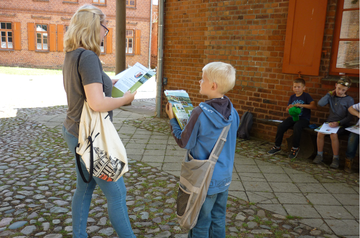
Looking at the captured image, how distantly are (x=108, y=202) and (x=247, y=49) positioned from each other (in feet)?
15.5

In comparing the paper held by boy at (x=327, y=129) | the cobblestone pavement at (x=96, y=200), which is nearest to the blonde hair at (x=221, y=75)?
the cobblestone pavement at (x=96, y=200)

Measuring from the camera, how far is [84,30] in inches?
77.1

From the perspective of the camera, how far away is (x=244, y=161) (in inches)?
191

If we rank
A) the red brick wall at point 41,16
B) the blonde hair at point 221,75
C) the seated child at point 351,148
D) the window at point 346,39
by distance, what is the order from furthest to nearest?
the red brick wall at point 41,16 < the window at point 346,39 < the seated child at point 351,148 < the blonde hair at point 221,75

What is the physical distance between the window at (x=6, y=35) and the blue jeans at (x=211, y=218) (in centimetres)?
2763

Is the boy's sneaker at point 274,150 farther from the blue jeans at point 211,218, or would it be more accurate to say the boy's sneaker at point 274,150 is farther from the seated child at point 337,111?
the blue jeans at point 211,218

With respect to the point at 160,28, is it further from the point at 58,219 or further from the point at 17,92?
the point at 17,92

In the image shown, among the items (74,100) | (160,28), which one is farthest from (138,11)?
(74,100)

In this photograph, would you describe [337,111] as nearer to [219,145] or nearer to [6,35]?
[219,145]

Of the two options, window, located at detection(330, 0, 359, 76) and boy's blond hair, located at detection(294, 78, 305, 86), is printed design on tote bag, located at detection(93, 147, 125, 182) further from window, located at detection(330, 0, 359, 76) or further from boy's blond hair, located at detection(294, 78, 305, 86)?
window, located at detection(330, 0, 359, 76)

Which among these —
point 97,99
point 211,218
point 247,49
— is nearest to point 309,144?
point 247,49

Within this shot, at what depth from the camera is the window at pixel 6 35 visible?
24984 mm

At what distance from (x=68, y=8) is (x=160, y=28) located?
20.8m

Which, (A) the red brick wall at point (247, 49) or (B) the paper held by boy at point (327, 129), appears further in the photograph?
(A) the red brick wall at point (247, 49)
